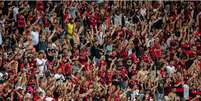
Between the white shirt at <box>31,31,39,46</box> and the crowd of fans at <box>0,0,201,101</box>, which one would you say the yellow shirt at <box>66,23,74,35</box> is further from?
the white shirt at <box>31,31,39,46</box>

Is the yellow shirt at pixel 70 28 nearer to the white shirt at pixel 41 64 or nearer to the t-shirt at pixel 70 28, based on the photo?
the t-shirt at pixel 70 28

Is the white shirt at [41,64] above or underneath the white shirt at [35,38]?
underneath

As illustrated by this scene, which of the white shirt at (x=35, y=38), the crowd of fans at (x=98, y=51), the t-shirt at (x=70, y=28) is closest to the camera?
the crowd of fans at (x=98, y=51)

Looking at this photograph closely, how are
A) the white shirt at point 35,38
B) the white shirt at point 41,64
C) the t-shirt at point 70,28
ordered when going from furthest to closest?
1. the t-shirt at point 70,28
2. the white shirt at point 35,38
3. the white shirt at point 41,64

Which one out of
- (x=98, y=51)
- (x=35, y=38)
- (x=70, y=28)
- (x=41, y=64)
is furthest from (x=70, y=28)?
(x=41, y=64)

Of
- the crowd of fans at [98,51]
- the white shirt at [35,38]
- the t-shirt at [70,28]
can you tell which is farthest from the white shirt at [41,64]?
the t-shirt at [70,28]

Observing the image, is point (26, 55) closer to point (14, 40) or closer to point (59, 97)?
point (14, 40)

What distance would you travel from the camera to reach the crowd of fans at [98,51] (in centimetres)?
2388

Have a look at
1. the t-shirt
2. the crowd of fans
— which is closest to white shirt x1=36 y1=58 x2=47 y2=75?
the crowd of fans

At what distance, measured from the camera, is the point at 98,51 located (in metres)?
26.9

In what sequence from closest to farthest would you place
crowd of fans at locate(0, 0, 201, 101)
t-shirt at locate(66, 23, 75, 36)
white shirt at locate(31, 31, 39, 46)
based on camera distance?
crowd of fans at locate(0, 0, 201, 101) → white shirt at locate(31, 31, 39, 46) → t-shirt at locate(66, 23, 75, 36)

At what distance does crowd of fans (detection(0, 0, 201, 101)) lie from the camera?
23875 mm

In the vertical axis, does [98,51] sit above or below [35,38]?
below

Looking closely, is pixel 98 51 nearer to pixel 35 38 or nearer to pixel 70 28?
pixel 70 28
